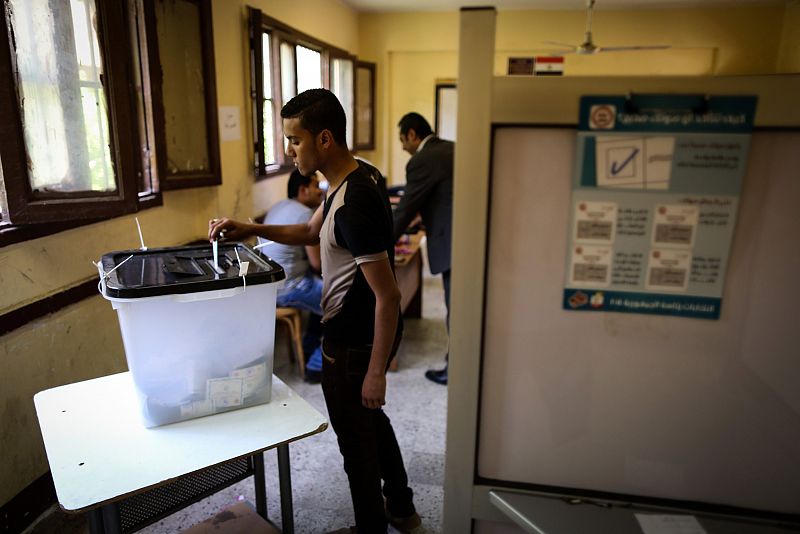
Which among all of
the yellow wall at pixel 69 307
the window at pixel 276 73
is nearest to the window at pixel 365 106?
the window at pixel 276 73

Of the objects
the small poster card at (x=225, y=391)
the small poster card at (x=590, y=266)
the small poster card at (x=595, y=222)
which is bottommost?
the small poster card at (x=225, y=391)

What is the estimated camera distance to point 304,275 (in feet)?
10.4

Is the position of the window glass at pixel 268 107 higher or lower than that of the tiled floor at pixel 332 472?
higher

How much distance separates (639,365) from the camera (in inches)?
32.4

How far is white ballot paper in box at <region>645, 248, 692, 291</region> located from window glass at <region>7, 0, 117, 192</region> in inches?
71.0

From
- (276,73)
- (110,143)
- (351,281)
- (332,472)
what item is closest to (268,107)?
(276,73)

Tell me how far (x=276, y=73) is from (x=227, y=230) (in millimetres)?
2725

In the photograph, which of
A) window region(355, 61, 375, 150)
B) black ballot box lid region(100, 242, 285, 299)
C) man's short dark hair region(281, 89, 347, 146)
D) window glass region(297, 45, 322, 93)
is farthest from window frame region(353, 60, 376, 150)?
black ballot box lid region(100, 242, 285, 299)

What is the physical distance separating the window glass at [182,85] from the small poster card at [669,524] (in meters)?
2.55

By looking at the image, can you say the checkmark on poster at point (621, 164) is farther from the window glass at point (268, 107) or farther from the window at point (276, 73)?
the window glass at point (268, 107)

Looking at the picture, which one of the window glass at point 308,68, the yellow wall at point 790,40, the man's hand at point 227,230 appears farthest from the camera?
the yellow wall at point 790,40

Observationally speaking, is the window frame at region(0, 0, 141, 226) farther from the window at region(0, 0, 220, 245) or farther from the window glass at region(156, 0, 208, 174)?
the window glass at region(156, 0, 208, 174)

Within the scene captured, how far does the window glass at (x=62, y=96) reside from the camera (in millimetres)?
1747

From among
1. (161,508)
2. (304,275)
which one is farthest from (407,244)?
(161,508)
